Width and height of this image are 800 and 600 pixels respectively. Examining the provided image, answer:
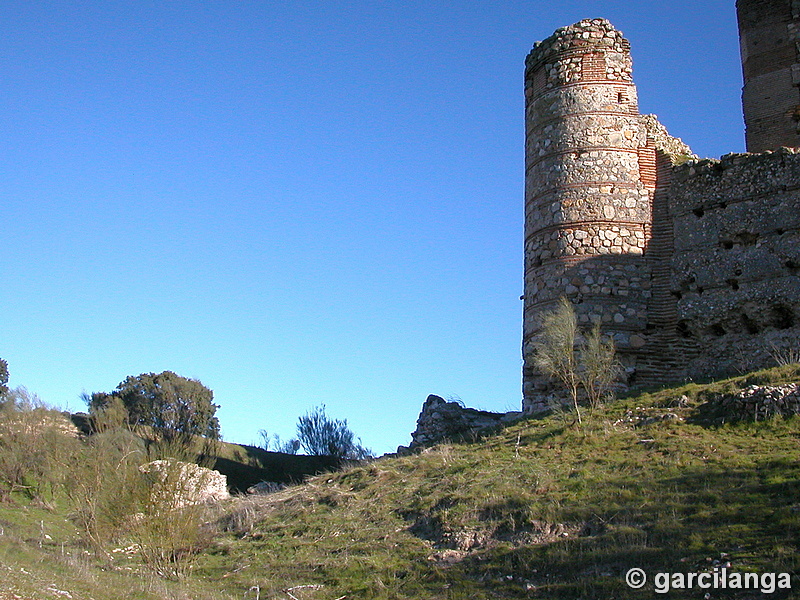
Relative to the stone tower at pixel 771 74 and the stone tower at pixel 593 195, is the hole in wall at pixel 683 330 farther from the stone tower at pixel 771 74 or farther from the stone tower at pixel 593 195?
the stone tower at pixel 771 74

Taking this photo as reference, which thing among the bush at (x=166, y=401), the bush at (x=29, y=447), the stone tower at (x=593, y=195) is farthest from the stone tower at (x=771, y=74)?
the bush at (x=166, y=401)

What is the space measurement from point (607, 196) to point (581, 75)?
250 centimetres

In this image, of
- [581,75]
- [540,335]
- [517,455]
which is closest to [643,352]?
[540,335]

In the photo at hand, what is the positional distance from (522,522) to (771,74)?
13189 millimetres

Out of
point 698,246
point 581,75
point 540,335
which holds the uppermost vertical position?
point 581,75

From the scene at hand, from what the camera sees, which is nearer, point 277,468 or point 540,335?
point 540,335

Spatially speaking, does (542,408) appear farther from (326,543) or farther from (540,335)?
(326,543)

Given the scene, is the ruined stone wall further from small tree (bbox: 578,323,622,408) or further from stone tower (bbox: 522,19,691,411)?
small tree (bbox: 578,323,622,408)

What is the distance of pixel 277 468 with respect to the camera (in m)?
26.4

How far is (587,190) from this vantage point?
643 inches

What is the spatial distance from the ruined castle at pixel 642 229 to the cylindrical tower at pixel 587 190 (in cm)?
2

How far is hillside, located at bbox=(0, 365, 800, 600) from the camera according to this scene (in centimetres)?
859

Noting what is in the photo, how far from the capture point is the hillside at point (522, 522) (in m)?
8.59

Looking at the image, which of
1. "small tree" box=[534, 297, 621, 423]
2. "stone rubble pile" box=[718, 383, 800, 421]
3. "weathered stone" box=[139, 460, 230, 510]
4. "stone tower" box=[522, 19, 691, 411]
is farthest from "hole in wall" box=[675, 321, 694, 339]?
"weathered stone" box=[139, 460, 230, 510]
